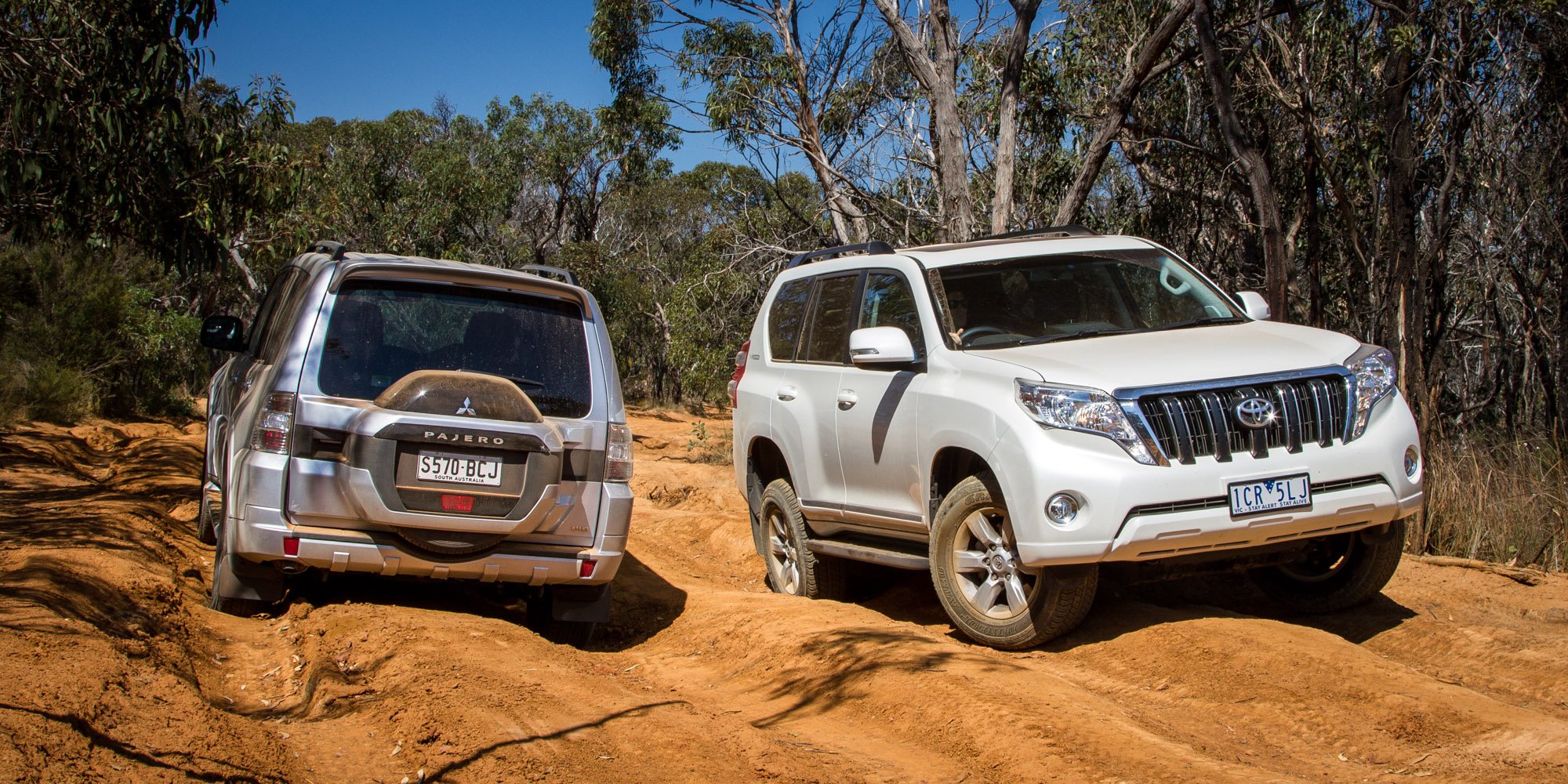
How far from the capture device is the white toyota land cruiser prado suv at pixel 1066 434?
5.29 metres

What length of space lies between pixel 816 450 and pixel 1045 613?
206 centimetres

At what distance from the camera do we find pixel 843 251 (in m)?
7.62

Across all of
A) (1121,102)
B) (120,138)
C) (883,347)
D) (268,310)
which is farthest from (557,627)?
(1121,102)

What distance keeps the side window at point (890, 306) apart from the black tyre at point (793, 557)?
3.93 feet

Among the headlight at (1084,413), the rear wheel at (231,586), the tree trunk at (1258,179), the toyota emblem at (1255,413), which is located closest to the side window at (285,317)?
the rear wheel at (231,586)

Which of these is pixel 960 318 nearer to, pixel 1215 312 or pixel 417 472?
pixel 1215 312

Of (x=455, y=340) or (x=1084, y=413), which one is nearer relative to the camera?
(x=1084, y=413)

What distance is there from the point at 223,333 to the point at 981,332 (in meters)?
4.22

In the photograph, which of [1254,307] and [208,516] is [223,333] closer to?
[208,516]

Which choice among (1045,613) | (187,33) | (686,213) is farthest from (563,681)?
(686,213)

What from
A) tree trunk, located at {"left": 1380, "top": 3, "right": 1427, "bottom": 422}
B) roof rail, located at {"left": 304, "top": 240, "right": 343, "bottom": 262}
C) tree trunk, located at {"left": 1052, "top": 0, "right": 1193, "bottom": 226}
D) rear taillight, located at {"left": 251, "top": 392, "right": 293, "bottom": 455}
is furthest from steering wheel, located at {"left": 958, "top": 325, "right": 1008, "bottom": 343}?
tree trunk, located at {"left": 1052, "top": 0, "right": 1193, "bottom": 226}

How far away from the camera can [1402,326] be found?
9.78 metres

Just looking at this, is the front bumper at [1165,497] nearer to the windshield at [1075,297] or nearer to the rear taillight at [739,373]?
the windshield at [1075,297]

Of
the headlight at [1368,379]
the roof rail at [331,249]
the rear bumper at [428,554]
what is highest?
the roof rail at [331,249]
